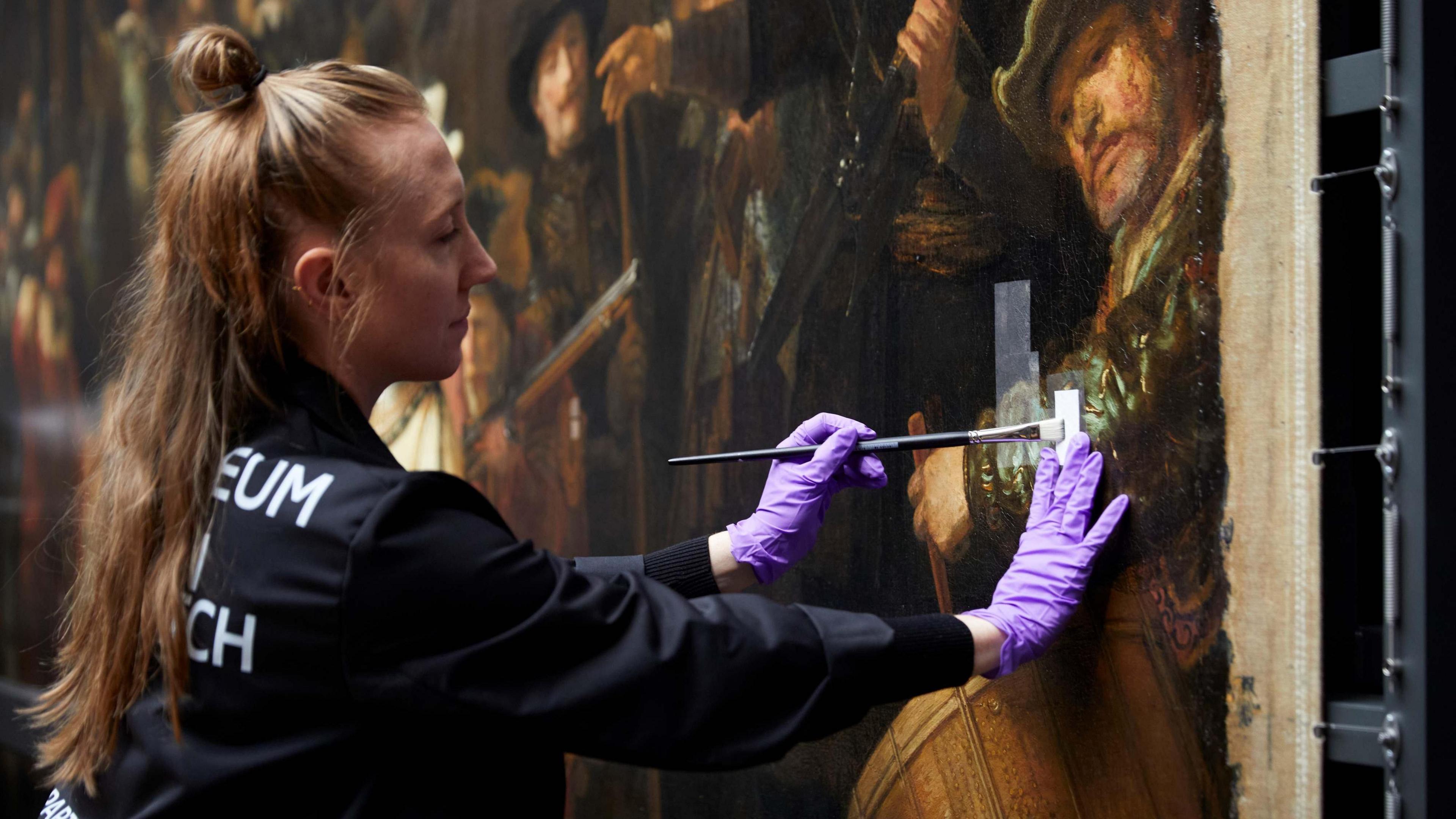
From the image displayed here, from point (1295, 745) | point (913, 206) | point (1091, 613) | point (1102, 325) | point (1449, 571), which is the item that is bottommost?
point (1295, 745)

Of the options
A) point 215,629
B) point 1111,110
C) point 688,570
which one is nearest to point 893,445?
point 688,570

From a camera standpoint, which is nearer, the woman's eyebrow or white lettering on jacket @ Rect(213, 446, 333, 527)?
white lettering on jacket @ Rect(213, 446, 333, 527)

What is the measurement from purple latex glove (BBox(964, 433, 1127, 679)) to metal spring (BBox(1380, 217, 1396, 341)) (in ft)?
1.35

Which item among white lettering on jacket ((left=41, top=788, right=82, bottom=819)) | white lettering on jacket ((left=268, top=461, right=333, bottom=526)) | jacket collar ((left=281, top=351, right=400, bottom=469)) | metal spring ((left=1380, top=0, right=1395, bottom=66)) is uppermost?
metal spring ((left=1380, top=0, right=1395, bottom=66))

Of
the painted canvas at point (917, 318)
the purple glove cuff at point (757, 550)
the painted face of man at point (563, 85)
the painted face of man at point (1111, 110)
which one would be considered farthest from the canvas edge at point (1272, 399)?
the painted face of man at point (563, 85)

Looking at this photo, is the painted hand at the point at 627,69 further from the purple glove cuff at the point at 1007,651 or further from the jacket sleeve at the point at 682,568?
the purple glove cuff at the point at 1007,651

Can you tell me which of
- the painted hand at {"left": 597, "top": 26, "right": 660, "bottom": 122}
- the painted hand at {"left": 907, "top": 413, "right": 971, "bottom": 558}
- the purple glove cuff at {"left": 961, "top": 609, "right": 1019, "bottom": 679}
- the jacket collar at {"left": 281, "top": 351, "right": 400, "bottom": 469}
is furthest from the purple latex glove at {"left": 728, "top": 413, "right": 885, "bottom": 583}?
the painted hand at {"left": 597, "top": 26, "right": 660, "bottom": 122}

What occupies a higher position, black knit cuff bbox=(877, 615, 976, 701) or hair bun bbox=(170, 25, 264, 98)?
hair bun bbox=(170, 25, 264, 98)

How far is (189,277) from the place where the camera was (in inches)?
62.2

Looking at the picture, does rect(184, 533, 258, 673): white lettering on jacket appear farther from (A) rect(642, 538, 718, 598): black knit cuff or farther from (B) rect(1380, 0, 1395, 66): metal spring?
(B) rect(1380, 0, 1395, 66): metal spring

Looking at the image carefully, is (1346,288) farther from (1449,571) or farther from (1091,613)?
(1091,613)

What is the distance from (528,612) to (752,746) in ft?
0.98

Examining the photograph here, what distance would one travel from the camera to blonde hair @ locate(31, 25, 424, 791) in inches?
59.1

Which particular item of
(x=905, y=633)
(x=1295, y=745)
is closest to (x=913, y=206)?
(x=905, y=633)
